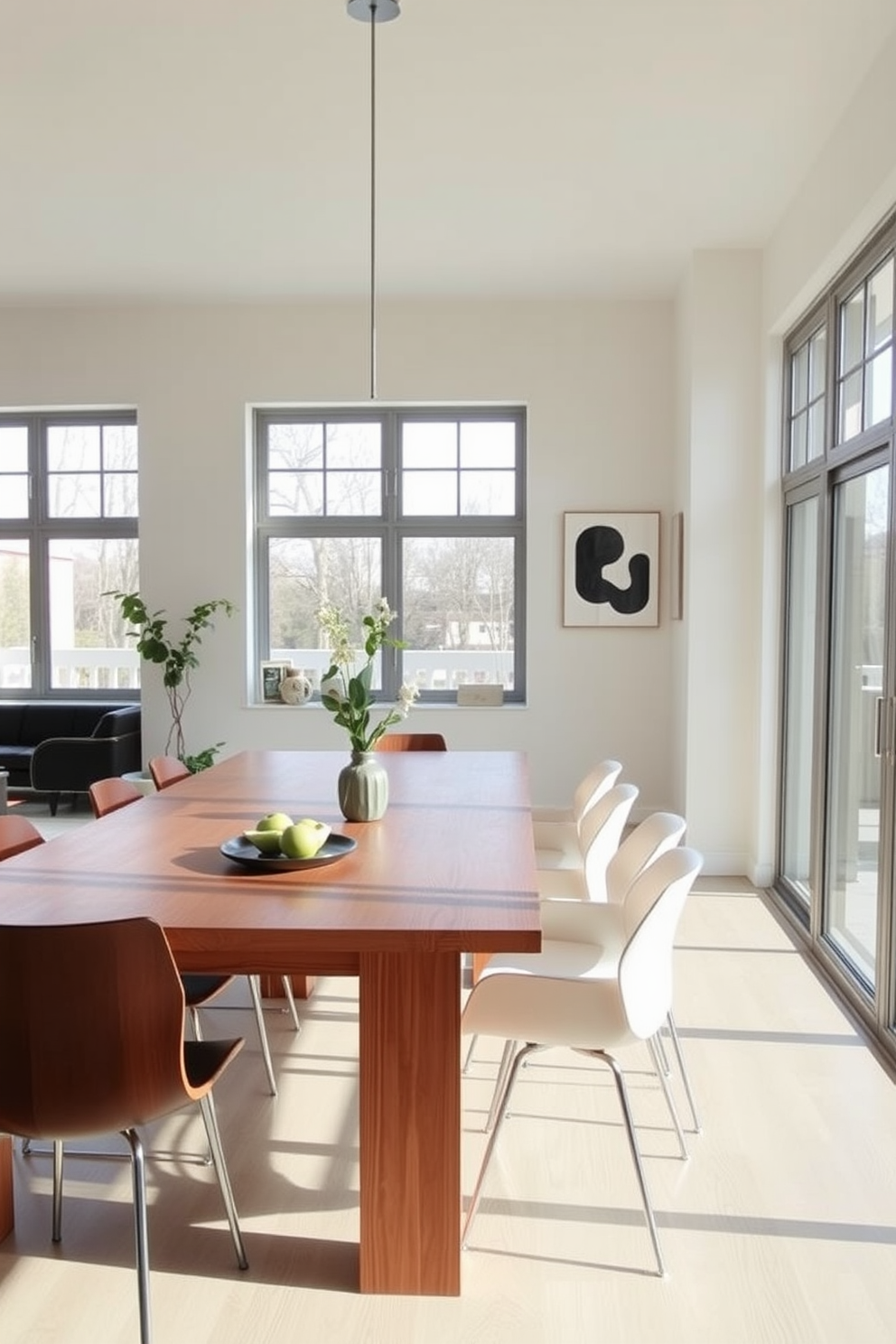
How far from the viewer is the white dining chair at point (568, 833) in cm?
387

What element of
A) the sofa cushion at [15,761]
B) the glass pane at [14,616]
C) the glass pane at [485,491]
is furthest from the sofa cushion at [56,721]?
the glass pane at [485,491]

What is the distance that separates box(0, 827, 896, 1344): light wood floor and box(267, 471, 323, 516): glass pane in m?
4.36

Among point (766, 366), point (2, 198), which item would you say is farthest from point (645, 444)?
point (2, 198)

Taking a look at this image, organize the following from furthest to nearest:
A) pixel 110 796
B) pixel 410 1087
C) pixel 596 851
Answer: pixel 110 796 < pixel 596 851 < pixel 410 1087

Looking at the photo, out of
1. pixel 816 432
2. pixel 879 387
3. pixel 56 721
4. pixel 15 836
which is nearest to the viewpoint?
pixel 15 836

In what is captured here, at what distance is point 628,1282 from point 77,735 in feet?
19.6

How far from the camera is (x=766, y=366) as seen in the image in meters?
5.52

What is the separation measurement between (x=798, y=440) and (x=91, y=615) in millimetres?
4937

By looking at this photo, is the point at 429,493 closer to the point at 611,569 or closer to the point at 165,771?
the point at 611,569

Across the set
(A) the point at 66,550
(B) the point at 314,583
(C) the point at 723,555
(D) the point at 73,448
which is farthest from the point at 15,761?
(C) the point at 723,555

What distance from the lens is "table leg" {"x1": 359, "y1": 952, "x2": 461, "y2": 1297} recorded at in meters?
A: 2.09

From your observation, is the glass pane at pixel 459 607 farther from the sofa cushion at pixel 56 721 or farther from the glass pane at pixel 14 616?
the glass pane at pixel 14 616

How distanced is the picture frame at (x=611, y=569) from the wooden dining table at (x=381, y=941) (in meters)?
4.34

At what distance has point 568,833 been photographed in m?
3.99
